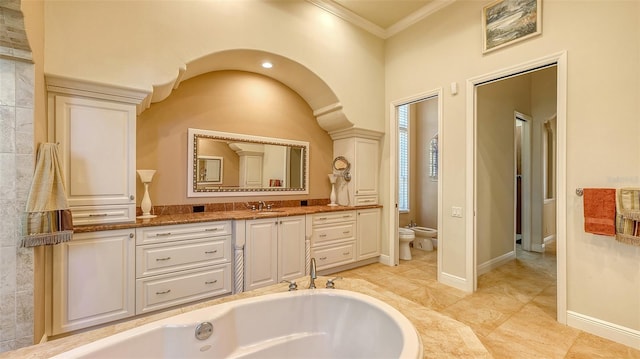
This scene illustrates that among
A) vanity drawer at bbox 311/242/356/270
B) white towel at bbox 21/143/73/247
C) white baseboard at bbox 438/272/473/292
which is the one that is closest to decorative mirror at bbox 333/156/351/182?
vanity drawer at bbox 311/242/356/270

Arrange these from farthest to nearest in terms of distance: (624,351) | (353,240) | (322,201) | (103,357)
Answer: (322,201)
(353,240)
(624,351)
(103,357)

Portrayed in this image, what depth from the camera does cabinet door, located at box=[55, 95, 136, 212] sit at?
85.1 inches

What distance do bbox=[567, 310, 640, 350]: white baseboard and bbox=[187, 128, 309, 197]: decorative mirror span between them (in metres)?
3.07

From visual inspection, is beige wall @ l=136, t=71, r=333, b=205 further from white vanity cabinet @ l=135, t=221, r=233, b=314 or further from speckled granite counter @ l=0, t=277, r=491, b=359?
speckled granite counter @ l=0, t=277, r=491, b=359

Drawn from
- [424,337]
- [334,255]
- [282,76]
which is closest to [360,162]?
[334,255]

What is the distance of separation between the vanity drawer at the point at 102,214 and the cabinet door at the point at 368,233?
104 inches

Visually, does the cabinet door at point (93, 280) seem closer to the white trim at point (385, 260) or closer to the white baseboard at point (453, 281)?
the white trim at point (385, 260)

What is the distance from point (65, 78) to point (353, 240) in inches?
131

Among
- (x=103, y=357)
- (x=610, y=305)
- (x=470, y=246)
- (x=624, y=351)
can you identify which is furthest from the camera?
(x=470, y=246)

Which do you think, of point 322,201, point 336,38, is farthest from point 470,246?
point 336,38

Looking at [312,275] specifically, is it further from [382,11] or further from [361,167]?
[382,11]

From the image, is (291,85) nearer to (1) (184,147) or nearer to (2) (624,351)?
(1) (184,147)

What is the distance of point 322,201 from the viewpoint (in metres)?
4.20

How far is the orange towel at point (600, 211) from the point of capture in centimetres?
209
